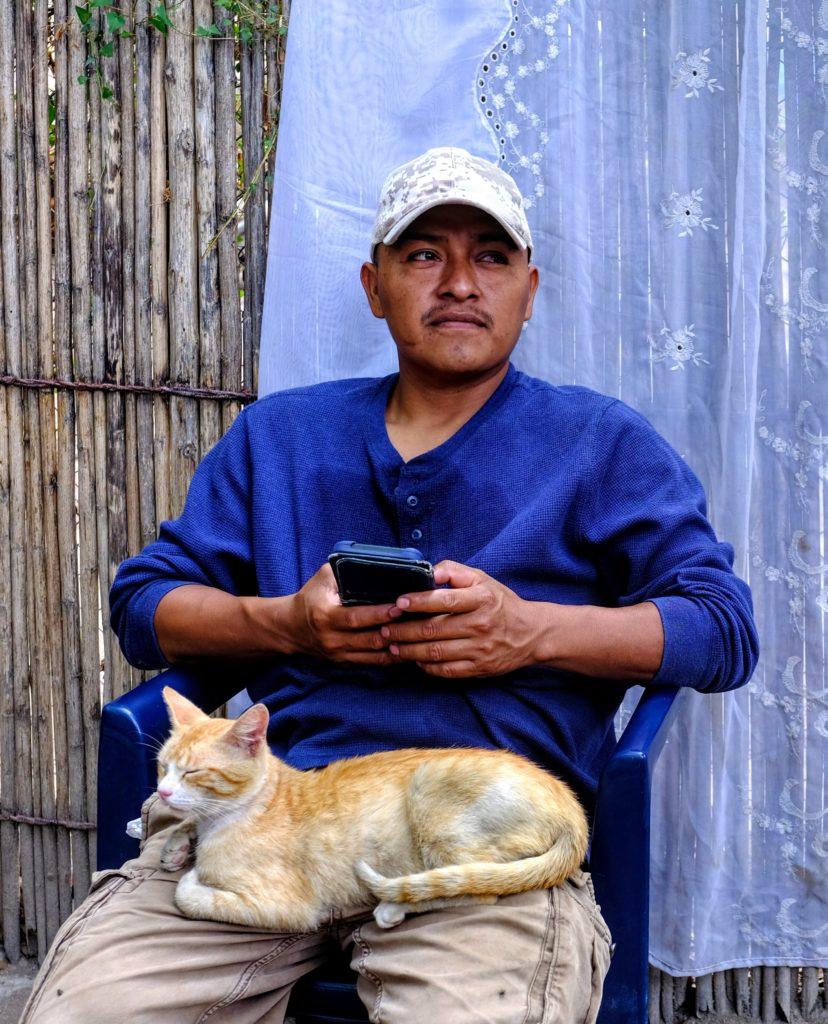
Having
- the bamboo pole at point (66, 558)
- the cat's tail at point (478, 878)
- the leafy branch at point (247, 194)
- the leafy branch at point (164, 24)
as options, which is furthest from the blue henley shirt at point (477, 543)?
the leafy branch at point (164, 24)

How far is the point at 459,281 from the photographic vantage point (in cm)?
217

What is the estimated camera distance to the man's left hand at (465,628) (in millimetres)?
1844

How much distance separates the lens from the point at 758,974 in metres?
2.75

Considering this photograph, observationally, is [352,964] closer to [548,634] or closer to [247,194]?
[548,634]

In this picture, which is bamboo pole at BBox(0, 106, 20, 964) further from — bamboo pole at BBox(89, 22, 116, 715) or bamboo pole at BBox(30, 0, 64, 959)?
bamboo pole at BBox(89, 22, 116, 715)

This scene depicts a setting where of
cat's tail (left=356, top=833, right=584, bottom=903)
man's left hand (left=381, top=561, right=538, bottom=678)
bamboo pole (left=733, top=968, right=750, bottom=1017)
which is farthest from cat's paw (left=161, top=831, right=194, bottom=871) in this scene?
bamboo pole (left=733, top=968, right=750, bottom=1017)

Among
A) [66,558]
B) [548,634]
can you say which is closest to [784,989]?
[548,634]

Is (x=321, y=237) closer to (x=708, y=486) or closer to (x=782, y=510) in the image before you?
(x=708, y=486)

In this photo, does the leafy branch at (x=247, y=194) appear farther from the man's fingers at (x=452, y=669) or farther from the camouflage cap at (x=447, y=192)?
the man's fingers at (x=452, y=669)

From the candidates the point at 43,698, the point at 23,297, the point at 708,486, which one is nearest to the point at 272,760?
the point at 708,486

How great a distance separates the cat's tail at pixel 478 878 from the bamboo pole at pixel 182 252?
5.03 ft

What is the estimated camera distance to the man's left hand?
184 centimetres

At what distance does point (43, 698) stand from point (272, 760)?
4.73 ft

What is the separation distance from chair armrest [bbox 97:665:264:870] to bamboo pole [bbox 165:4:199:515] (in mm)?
990
